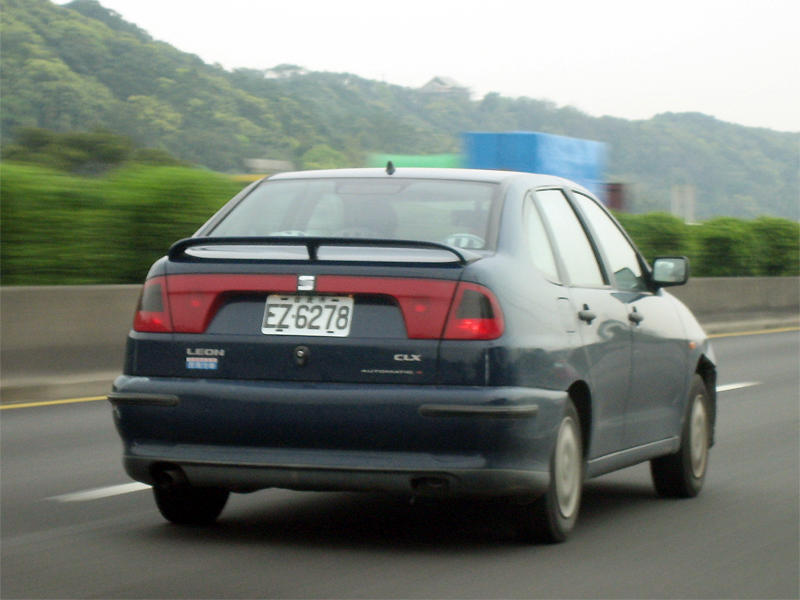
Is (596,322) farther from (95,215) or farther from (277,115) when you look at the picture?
(277,115)

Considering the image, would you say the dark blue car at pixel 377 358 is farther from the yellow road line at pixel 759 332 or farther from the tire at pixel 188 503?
the yellow road line at pixel 759 332

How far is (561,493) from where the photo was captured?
6.17m

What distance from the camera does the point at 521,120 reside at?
114062 millimetres

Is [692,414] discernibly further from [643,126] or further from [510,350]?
[643,126]

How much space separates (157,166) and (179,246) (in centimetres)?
1027

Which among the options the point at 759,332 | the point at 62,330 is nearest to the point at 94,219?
the point at 62,330

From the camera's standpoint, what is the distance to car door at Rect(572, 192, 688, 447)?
715 cm

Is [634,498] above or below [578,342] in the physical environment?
below

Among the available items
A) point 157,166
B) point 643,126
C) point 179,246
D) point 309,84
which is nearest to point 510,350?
point 179,246

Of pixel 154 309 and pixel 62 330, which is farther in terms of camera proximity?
pixel 62 330

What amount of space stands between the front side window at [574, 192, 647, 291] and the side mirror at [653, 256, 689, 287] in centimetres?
8

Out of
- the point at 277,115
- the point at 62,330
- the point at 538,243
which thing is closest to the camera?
the point at 538,243

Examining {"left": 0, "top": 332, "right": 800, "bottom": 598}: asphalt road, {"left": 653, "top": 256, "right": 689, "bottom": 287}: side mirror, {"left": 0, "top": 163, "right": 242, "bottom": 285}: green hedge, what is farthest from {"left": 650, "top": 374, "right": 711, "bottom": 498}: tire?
{"left": 0, "top": 163, "right": 242, "bottom": 285}: green hedge

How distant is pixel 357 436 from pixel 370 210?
117 centimetres
